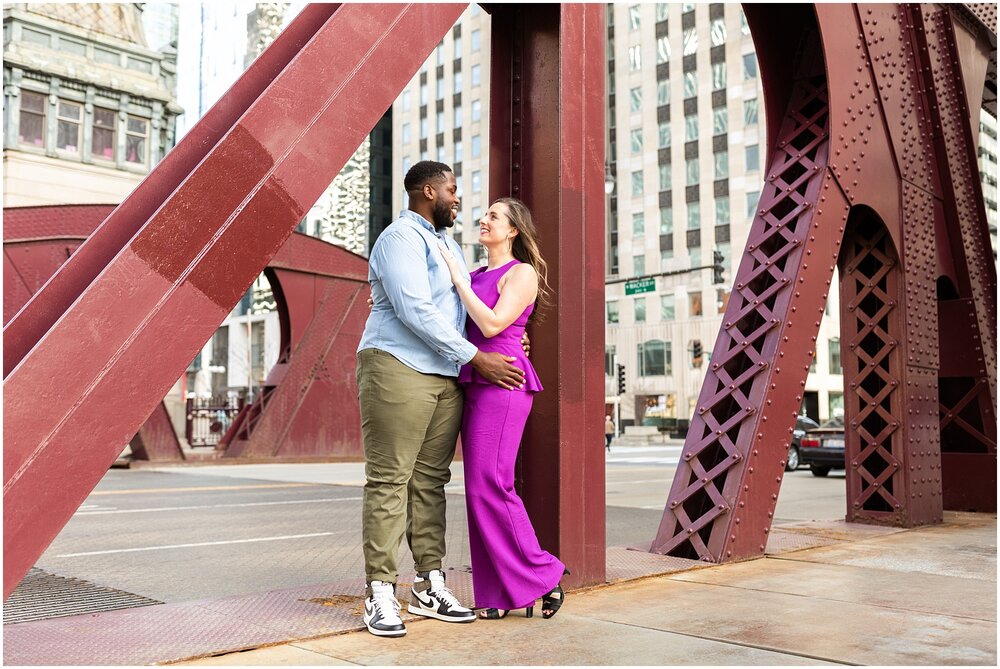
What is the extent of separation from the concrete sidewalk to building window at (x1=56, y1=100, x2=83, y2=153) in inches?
1727

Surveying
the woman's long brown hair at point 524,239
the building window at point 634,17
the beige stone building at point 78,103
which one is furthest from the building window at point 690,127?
the woman's long brown hair at point 524,239

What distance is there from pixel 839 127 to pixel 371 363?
4662mm

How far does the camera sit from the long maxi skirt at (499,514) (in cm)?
395

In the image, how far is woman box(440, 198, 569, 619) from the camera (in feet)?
12.9

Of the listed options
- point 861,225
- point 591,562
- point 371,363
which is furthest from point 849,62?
point 371,363

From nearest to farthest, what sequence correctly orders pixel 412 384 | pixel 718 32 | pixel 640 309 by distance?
pixel 412 384 < pixel 718 32 < pixel 640 309

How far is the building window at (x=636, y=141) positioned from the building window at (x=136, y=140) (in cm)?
3187

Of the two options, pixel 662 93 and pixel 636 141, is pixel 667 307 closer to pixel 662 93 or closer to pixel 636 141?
pixel 636 141

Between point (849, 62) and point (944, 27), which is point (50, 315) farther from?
point (944, 27)

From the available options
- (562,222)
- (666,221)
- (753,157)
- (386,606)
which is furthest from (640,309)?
(386,606)

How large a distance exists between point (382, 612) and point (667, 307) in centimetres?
5648

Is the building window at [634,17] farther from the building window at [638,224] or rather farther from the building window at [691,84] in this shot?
the building window at [638,224]

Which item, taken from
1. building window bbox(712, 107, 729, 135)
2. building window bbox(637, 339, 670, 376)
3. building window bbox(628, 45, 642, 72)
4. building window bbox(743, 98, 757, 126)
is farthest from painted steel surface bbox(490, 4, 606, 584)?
building window bbox(628, 45, 642, 72)

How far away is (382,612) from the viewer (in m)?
3.64
